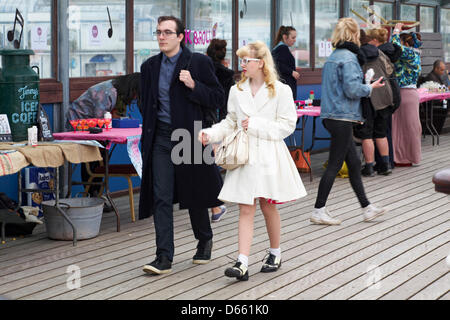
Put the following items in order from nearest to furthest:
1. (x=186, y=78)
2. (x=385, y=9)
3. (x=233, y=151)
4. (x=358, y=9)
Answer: (x=233, y=151), (x=186, y=78), (x=358, y=9), (x=385, y=9)

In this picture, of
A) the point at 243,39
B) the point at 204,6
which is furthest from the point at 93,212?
the point at 243,39

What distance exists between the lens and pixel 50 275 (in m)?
5.31

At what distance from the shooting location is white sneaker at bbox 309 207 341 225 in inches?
276

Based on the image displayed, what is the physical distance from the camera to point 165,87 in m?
5.28

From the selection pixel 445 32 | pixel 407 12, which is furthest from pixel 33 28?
pixel 445 32

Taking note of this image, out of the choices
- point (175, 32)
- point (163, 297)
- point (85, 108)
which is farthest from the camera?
point (85, 108)

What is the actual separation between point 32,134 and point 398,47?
16.6 ft

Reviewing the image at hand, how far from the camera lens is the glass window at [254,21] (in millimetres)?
10828

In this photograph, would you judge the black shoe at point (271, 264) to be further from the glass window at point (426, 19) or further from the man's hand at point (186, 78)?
the glass window at point (426, 19)

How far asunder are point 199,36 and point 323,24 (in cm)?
376

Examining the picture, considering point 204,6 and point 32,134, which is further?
point 204,6

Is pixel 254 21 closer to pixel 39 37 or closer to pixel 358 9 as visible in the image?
pixel 358 9
